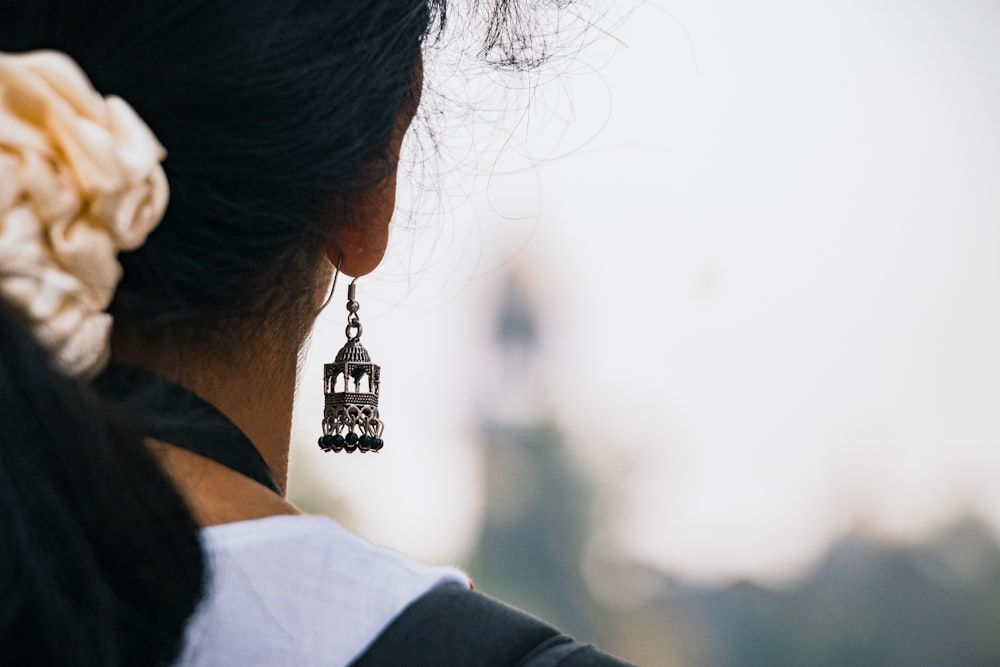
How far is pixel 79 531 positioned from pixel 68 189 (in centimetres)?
20

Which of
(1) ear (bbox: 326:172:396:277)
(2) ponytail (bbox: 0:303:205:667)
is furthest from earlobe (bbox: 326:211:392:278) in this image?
(2) ponytail (bbox: 0:303:205:667)

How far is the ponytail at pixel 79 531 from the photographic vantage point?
0.45 meters

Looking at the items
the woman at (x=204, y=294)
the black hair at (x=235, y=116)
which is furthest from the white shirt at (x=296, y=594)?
the black hair at (x=235, y=116)

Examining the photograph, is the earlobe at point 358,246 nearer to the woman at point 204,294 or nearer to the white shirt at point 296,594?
the woman at point 204,294

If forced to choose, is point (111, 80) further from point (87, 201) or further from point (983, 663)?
point (983, 663)

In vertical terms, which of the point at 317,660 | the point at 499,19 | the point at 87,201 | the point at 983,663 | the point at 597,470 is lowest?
the point at 983,663

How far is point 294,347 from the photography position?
806mm

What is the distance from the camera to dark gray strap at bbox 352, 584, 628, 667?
2.24ft

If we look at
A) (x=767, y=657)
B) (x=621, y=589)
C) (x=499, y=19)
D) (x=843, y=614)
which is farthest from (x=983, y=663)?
(x=499, y=19)

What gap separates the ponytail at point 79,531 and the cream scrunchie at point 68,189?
0.08m

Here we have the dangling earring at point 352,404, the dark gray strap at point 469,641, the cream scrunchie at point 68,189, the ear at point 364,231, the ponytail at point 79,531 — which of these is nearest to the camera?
the ponytail at point 79,531

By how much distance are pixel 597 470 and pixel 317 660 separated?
1006 centimetres

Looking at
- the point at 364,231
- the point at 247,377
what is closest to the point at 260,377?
the point at 247,377

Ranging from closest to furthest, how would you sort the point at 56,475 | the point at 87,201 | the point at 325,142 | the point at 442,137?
the point at 56,475
the point at 87,201
the point at 325,142
the point at 442,137
